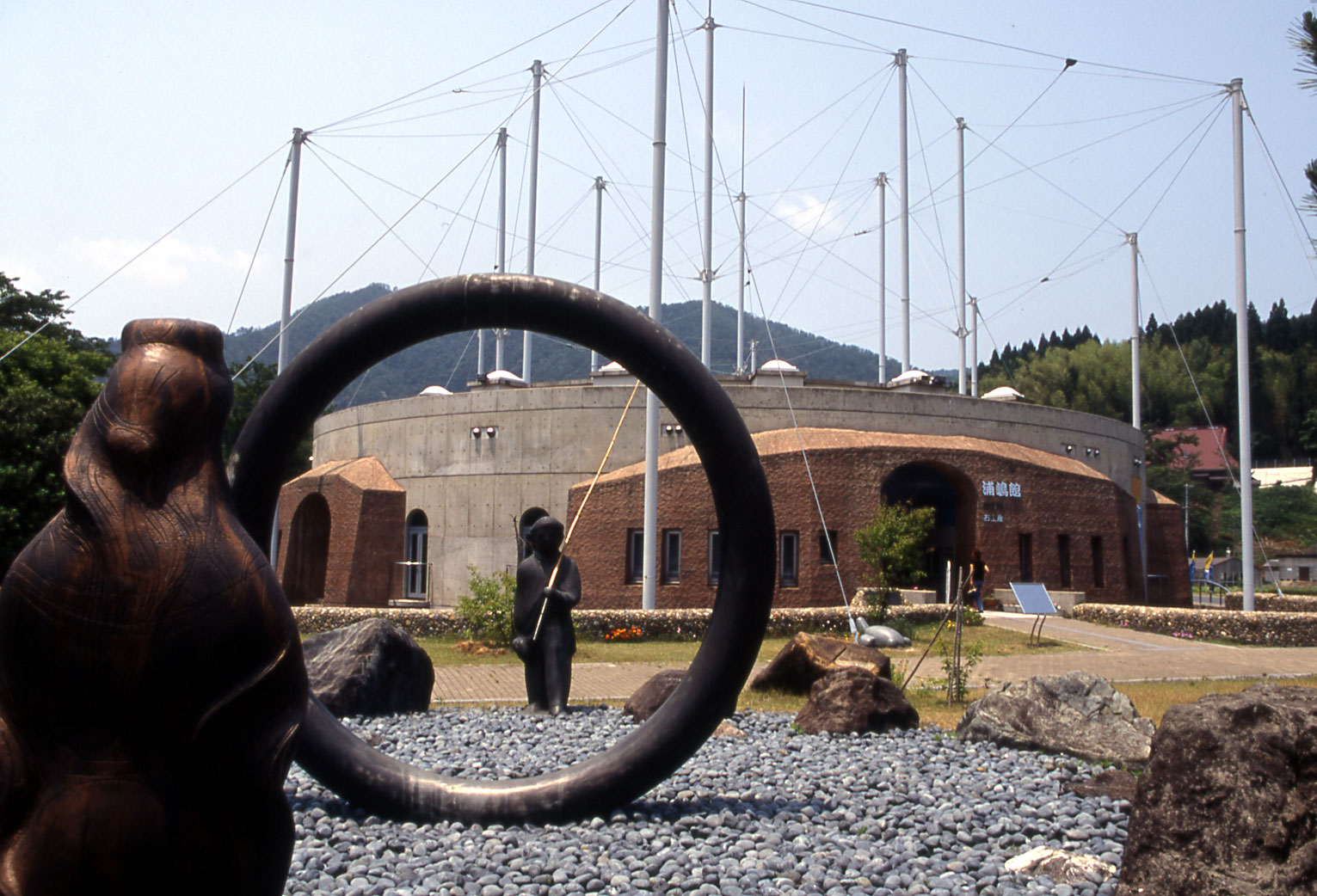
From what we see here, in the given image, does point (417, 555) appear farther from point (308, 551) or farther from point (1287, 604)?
point (1287, 604)

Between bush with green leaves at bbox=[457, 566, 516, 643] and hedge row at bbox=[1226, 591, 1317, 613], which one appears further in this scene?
hedge row at bbox=[1226, 591, 1317, 613]

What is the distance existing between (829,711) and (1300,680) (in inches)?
403

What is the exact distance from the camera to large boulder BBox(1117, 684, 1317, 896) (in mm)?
4332

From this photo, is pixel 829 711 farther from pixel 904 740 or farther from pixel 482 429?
pixel 482 429

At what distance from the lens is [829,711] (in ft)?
30.2

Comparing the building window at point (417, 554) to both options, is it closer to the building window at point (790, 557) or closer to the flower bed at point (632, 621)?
the flower bed at point (632, 621)

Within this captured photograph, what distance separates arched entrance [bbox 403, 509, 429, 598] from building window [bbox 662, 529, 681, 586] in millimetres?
8134

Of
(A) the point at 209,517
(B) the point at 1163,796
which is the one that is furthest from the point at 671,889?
(A) the point at 209,517

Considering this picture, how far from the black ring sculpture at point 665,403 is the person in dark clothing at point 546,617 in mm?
3273

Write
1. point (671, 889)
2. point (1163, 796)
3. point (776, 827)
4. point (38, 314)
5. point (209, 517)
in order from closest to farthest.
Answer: point (209, 517), point (1163, 796), point (671, 889), point (776, 827), point (38, 314)

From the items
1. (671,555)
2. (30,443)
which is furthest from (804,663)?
(30,443)

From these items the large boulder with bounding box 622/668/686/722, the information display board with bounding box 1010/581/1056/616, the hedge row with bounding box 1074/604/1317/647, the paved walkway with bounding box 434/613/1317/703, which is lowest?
the paved walkway with bounding box 434/613/1317/703

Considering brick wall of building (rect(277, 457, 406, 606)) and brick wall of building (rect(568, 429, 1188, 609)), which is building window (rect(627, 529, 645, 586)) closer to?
brick wall of building (rect(568, 429, 1188, 609))

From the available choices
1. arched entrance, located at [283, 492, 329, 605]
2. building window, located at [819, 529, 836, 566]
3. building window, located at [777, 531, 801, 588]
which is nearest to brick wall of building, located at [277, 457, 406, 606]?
arched entrance, located at [283, 492, 329, 605]
